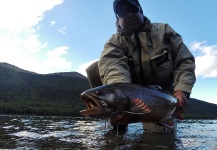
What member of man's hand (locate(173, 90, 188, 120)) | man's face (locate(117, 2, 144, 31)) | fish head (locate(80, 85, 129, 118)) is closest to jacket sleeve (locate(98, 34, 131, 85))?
man's face (locate(117, 2, 144, 31))

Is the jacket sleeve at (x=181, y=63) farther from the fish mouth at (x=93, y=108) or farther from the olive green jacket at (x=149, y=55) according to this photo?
the fish mouth at (x=93, y=108)

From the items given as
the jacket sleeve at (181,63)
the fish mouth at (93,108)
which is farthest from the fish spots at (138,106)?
the jacket sleeve at (181,63)

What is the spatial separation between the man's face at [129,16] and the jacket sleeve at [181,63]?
69 centimetres

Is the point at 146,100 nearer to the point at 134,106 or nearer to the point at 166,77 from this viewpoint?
the point at 134,106

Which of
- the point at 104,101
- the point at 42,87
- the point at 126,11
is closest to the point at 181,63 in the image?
the point at 126,11

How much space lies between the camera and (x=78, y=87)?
71.6 meters

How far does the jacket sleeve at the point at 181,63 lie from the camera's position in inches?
207

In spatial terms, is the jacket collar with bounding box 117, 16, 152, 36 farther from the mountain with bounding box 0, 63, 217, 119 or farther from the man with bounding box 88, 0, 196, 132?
the mountain with bounding box 0, 63, 217, 119

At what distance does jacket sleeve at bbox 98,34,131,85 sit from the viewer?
5107mm

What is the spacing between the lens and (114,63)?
5.47 meters

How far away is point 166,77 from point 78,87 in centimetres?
6605

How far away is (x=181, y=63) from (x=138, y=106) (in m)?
2.18

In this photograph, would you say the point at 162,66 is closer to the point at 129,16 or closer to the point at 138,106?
the point at 129,16

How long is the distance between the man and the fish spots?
1.49 m
